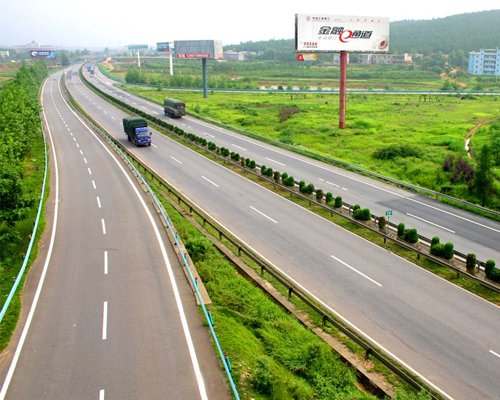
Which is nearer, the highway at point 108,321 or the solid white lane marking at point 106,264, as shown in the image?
the highway at point 108,321

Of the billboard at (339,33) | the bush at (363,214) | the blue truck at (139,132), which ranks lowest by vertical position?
the bush at (363,214)

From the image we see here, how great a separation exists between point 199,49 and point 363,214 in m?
82.1

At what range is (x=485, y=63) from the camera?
18762 cm

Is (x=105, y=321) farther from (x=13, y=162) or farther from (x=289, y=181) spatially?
(x=13, y=162)

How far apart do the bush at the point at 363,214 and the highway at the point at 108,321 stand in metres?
12.4

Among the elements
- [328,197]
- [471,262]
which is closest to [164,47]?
[328,197]

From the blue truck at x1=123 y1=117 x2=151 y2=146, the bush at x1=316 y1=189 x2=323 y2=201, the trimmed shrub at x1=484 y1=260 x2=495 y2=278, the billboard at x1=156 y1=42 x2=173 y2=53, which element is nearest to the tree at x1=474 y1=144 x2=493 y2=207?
the bush at x1=316 y1=189 x2=323 y2=201

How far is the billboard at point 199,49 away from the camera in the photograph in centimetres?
9800

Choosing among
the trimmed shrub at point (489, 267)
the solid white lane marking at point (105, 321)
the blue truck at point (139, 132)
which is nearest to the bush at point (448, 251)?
the trimmed shrub at point (489, 267)

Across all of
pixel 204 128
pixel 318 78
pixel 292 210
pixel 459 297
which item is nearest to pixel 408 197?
pixel 292 210

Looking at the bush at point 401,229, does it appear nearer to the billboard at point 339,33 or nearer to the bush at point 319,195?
the bush at point 319,195

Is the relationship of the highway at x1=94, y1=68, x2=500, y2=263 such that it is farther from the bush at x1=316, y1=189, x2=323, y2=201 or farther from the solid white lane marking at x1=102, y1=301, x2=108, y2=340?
the solid white lane marking at x1=102, y1=301, x2=108, y2=340

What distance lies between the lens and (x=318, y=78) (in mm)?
182000

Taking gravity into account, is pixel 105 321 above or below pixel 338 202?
below
